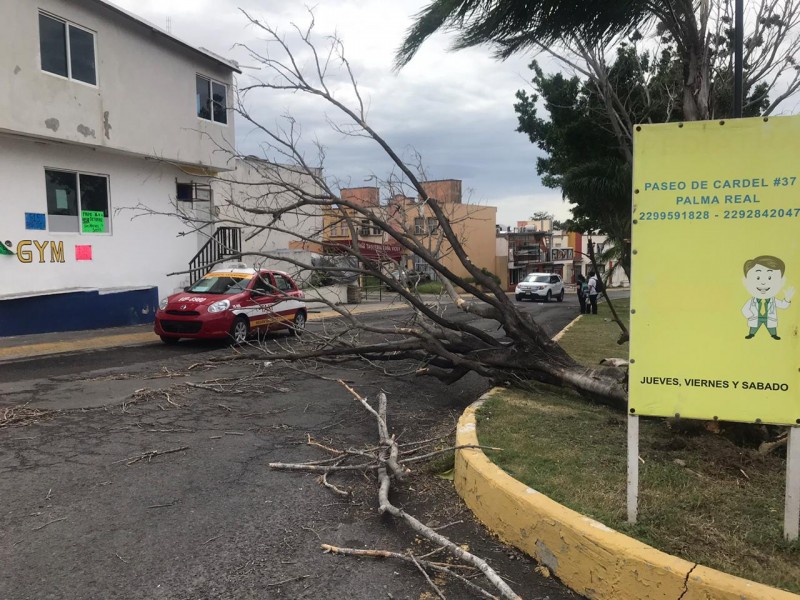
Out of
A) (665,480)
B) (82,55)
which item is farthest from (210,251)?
(665,480)

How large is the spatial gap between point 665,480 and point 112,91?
52.6 feet

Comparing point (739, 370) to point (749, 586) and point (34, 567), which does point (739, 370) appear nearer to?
point (749, 586)

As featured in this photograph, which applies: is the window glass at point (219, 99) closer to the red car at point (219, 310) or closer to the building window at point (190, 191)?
the building window at point (190, 191)

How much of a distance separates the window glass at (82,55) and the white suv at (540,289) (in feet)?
88.8

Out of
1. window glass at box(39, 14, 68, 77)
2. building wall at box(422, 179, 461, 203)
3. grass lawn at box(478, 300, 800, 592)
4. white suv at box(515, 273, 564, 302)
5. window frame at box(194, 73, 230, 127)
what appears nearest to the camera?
grass lawn at box(478, 300, 800, 592)

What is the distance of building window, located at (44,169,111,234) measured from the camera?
585 inches

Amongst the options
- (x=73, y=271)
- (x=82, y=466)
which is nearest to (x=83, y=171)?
(x=73, y=271)

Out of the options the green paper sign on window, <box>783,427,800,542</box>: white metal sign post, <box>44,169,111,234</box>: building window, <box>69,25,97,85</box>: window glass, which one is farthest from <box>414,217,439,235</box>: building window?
<box>69,25,97,85</box>: window glass

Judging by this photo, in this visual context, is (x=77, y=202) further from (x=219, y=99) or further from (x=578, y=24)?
(x=578, y=24)

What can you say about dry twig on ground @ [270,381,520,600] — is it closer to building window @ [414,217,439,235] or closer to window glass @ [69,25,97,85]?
building window @ [414,217,439,235]

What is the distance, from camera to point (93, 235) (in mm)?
15766

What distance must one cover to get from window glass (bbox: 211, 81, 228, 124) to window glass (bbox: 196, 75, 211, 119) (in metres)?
0.25

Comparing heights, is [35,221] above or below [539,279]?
above

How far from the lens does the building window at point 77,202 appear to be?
1485 cm
